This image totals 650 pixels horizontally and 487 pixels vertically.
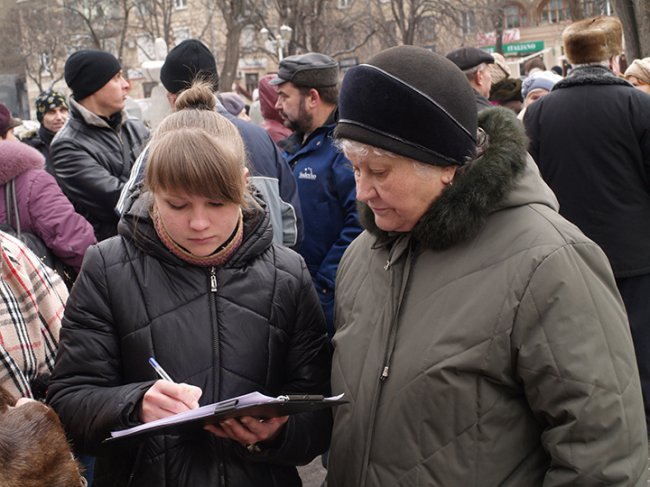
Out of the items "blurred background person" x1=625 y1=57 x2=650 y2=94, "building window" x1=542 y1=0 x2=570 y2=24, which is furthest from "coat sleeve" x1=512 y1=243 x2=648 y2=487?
"building window" x1=542 y1=0 x2=570 y2=24

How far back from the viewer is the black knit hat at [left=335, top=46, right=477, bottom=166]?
1.93 meters

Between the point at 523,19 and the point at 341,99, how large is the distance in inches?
2233

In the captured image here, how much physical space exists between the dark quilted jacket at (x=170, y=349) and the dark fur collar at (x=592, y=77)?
307 centimetres

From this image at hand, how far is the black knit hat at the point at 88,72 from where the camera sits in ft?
16.0

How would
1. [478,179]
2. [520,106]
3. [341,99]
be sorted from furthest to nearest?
1. [520,106]
2. [341,99]
3. [478,179]

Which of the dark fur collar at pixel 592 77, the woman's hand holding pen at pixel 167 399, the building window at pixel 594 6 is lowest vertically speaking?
the woman's hand holding pen at pixel 167 399

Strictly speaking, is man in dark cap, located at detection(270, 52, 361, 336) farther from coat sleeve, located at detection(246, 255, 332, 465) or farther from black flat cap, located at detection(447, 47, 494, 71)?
coat sleeve, located at detection(246, 255, 332, 465)

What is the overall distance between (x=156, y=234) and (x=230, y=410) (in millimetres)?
666

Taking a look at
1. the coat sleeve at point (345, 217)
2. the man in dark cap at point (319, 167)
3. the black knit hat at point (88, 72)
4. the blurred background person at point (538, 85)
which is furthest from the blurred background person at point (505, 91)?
the black knit hat at point (88, 72)

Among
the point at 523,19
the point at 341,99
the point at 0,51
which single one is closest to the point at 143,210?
the point at 341,99

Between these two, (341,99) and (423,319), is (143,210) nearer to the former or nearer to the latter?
(341,99)

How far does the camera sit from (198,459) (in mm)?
2117

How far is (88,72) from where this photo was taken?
4926 millimetres

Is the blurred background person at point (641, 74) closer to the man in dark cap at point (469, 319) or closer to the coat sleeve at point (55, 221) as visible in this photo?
the coat sleeve at point (55, 221)
